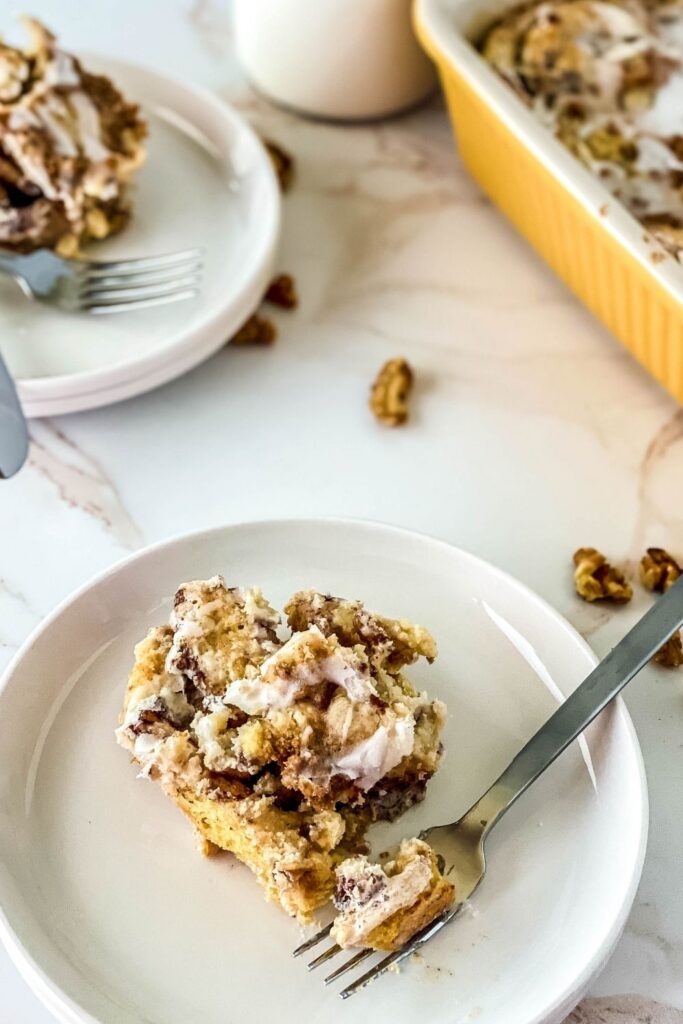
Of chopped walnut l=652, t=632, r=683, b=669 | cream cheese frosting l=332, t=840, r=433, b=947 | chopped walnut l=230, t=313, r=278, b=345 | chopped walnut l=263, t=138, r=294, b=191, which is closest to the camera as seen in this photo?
cream cheese frosting l=332, t=840, r=433, b=947

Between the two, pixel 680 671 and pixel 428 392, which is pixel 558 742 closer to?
pixel 680 671

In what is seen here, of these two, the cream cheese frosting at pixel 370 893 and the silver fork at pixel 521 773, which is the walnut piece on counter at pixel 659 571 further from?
the cream cheese frosting at pixel 370 893

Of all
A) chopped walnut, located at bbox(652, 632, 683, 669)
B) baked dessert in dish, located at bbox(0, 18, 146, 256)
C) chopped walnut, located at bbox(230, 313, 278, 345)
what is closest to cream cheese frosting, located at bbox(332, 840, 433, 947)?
chopped walnut, located at bbox(652, 632, 683, 669)

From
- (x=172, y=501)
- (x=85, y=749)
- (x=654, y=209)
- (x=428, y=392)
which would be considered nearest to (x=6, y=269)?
(x=172, y=501)

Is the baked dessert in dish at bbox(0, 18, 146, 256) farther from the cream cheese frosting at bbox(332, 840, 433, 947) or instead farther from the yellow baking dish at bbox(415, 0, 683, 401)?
the cream cheese frosting at bbox(332, 840, 433, 947)

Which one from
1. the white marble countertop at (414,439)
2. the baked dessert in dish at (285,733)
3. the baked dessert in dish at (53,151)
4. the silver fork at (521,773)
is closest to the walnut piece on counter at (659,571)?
the white marble countertop at (414,439)

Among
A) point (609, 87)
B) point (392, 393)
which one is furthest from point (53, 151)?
point (609, 87)

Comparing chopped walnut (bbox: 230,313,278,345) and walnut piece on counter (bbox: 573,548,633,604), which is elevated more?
walnut piece on counter (bbox: 573,548,633,604)

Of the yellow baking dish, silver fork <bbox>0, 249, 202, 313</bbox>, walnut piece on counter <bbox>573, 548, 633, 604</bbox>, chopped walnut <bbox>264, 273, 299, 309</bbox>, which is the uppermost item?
the yellow baking dish
